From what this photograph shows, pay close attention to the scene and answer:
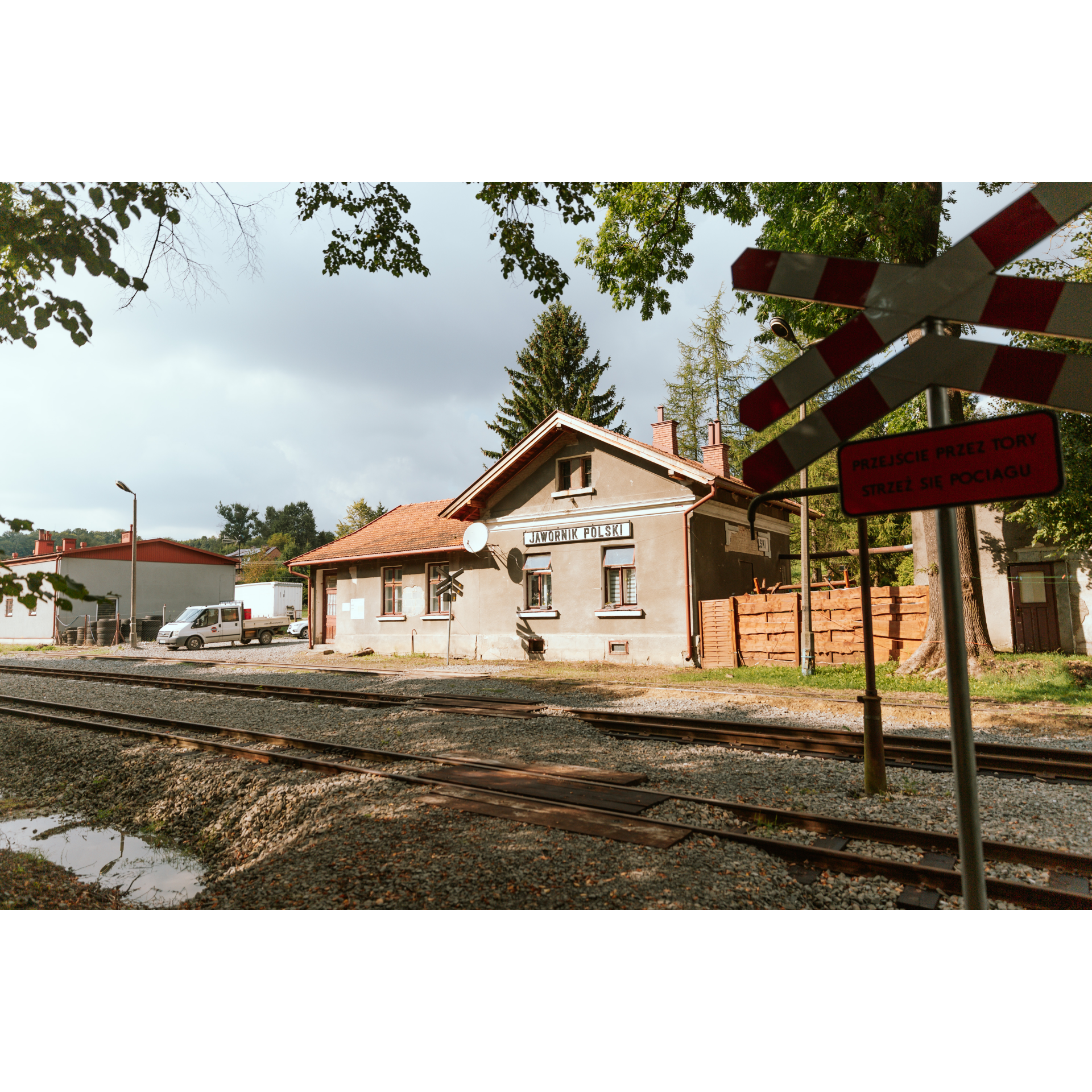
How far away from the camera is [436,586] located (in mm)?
21875

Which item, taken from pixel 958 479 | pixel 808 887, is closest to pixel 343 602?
pixel 808 887

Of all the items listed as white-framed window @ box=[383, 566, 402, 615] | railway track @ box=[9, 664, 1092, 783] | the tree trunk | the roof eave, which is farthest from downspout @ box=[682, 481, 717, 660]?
white-framed window @ box=[383, 566, 402, 615]

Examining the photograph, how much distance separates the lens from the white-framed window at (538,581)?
64.8 feet

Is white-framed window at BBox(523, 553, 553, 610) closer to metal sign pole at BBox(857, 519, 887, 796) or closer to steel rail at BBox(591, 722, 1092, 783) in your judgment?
steel rail at BBox(591, 722, 1092, 783)

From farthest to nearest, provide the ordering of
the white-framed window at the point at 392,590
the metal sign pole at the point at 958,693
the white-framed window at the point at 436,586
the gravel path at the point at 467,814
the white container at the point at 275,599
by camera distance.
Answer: the white container at the point at 275,599, the white-framed window at the point at 392,590, the white-framed window at the point at 436,586, the gravel path at the point at 467,814, the metal sign pole at the point at 958,693

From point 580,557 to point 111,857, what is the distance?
1436cm

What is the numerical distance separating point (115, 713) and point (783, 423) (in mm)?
22619

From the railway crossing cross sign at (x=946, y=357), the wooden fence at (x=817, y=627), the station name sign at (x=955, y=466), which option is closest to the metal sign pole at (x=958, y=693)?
the railway crossing cross sign at (x=946, y=357)

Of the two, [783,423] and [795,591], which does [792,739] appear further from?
[783,423]

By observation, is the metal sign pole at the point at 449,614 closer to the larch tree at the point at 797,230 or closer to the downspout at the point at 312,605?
the downspout at the point at 312,605

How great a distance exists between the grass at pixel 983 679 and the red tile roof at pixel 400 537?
32.3 ft

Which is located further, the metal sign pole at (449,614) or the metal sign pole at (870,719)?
the metal sign pole at (449,614)

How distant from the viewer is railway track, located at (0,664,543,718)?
35.0ft

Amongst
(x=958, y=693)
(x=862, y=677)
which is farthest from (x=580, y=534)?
(x=958, y=693)
